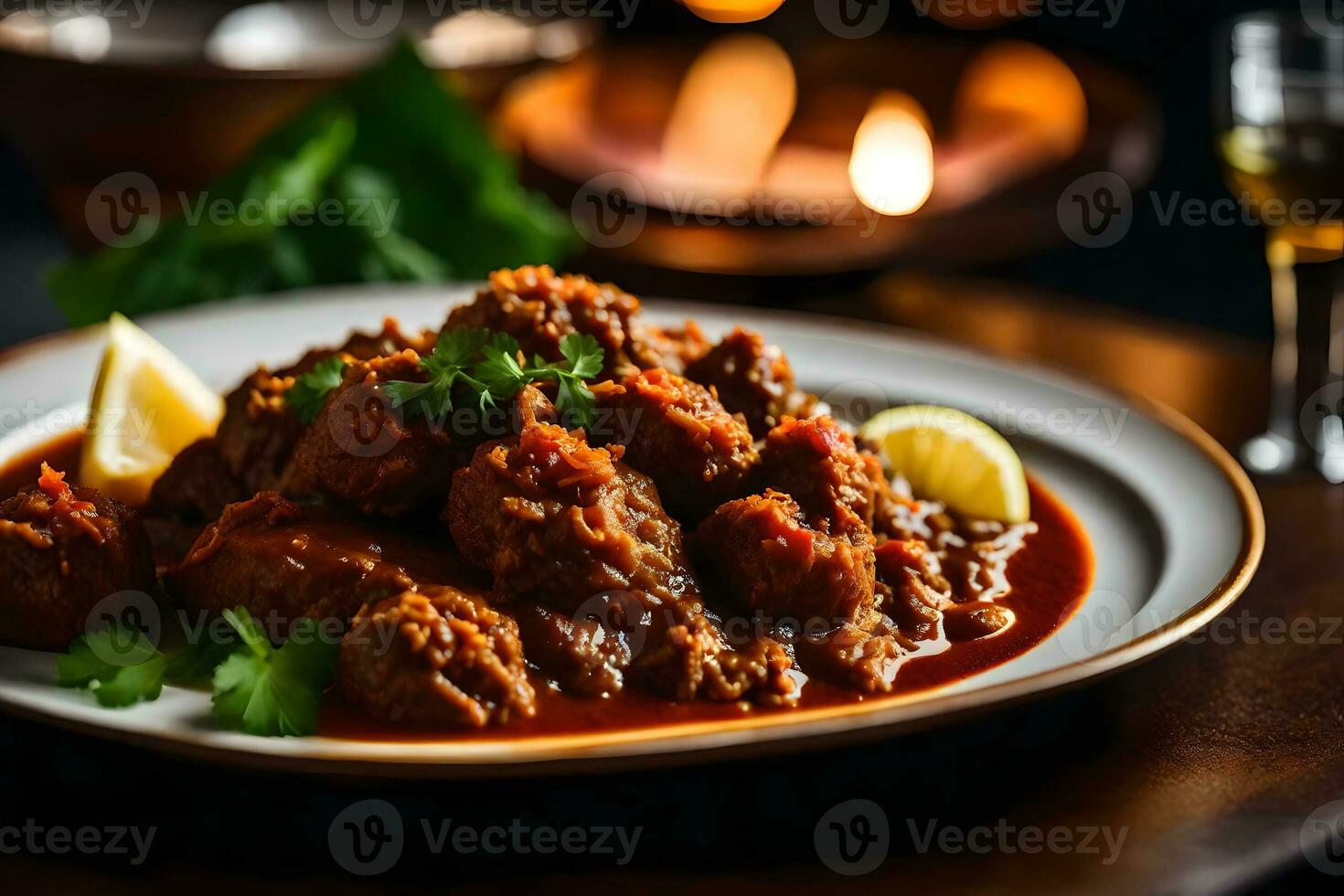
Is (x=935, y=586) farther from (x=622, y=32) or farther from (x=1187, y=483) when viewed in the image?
(x=622, y=32)

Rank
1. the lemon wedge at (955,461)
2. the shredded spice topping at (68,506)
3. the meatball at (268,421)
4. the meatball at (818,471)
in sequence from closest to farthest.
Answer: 1. the shredded spice topping at (68,506)
2. the meatball at (818,471)
3. the meatball at (268,421)
4. the lemon wedge at (955,461)

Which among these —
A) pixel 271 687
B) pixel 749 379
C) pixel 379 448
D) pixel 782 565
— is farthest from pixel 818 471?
pixel 271 687

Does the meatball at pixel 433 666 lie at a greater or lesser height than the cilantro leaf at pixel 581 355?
lesser

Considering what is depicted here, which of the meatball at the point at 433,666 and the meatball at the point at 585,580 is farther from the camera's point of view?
the meatball at the point at 585,580

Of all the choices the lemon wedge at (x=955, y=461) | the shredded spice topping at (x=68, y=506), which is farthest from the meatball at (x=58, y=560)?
the lemon wedge at (x=955, y=461)

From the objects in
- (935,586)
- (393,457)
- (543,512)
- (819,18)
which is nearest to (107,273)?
(393,457)

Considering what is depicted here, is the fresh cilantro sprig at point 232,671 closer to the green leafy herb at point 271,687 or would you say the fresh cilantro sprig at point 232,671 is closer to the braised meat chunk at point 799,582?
the green leafy herb at point 271,687

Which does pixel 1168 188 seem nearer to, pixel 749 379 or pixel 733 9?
pixel 733 9

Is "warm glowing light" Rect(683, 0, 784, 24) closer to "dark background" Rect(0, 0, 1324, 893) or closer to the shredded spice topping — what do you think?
"dark background" Rect(0, 0, 1324, 893)
